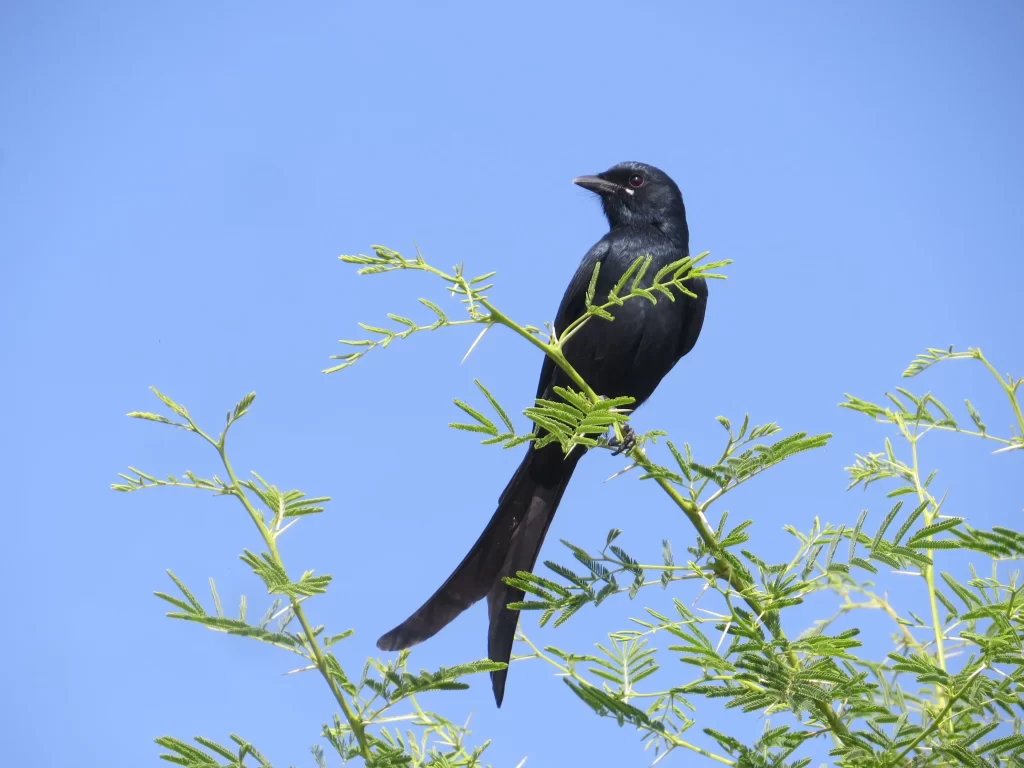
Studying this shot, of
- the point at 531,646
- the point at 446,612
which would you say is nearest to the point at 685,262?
the point at 531,646

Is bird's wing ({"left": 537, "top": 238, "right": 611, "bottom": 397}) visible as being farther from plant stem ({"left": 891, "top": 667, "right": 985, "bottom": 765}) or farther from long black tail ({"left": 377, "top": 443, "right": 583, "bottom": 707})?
plant stem ({"left": 891, "top": 667, "right": 985, "bottom": 765})

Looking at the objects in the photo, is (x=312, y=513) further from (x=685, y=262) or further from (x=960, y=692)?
(x=960, y=692)

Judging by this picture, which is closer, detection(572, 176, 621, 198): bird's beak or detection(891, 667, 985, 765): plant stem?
detection(891, 667, 985, 765): plant stem

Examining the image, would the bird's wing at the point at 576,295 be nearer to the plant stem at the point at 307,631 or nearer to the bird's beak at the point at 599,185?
the bird's beak at the point at 599,185

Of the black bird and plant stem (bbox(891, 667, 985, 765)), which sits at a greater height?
the black bird

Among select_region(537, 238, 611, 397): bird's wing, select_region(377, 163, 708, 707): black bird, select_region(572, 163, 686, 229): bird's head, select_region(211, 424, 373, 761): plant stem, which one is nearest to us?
select_region(211, 424, 373, 761): plant stem

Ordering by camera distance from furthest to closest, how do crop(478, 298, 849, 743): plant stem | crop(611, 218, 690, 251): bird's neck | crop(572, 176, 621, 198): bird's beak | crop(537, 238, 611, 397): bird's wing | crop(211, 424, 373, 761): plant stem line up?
crop(572, 176, 621, 198): bird's beak < crop(611, 218, 690, 251): bird's neck < crop(537, 238, 611, 397): bird's wing < crop(478, 298, 849, 743): plant stem < crop(211, 424, 373, 761): plant stem

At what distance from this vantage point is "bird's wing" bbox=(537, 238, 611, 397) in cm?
445

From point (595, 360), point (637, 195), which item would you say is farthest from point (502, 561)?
point (637, 195)

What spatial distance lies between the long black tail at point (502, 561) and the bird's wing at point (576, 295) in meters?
0.53

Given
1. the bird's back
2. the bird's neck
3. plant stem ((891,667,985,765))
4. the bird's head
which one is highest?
the bird's head

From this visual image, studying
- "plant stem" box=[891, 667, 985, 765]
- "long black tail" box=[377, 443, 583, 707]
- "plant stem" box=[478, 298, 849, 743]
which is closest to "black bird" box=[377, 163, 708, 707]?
"long black tail" box=[377, 443, 583, 707]

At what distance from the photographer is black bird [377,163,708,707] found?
2.90 m

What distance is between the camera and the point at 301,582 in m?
1.62
